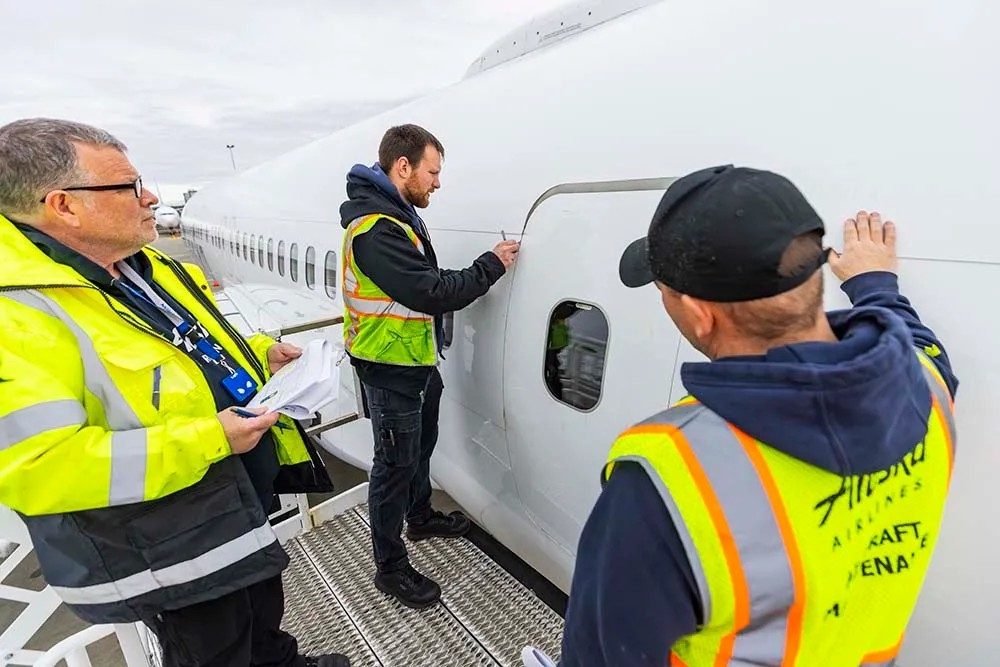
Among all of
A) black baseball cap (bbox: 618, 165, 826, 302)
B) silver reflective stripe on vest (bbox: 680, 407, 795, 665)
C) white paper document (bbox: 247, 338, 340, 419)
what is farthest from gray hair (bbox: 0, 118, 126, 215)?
silver reflective stripe on vest (bbox: 680, 407, 795, 665)

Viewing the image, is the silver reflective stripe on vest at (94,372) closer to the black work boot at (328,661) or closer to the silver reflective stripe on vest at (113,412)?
the silver reflective stripe on vest at (113,412)

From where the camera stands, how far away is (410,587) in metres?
2.90

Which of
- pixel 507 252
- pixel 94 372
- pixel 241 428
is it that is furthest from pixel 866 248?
pixel 94 372

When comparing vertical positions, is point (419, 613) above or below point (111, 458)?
below

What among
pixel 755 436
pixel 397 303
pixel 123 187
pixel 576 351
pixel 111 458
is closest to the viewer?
pixel 755 436

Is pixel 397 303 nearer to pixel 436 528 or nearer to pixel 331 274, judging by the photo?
pixel 436 528

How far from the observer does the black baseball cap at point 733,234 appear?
932 millimetres

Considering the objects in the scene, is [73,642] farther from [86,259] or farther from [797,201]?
[797,201]

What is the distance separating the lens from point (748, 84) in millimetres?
1713

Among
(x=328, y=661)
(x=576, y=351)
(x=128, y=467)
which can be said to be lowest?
(x=328, y=661)

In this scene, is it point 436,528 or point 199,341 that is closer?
point 199,341

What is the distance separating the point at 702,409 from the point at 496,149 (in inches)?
82.9

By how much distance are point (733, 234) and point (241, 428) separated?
1.55 m

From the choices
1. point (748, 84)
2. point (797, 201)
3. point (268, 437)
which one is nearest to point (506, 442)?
point (268, 437)
